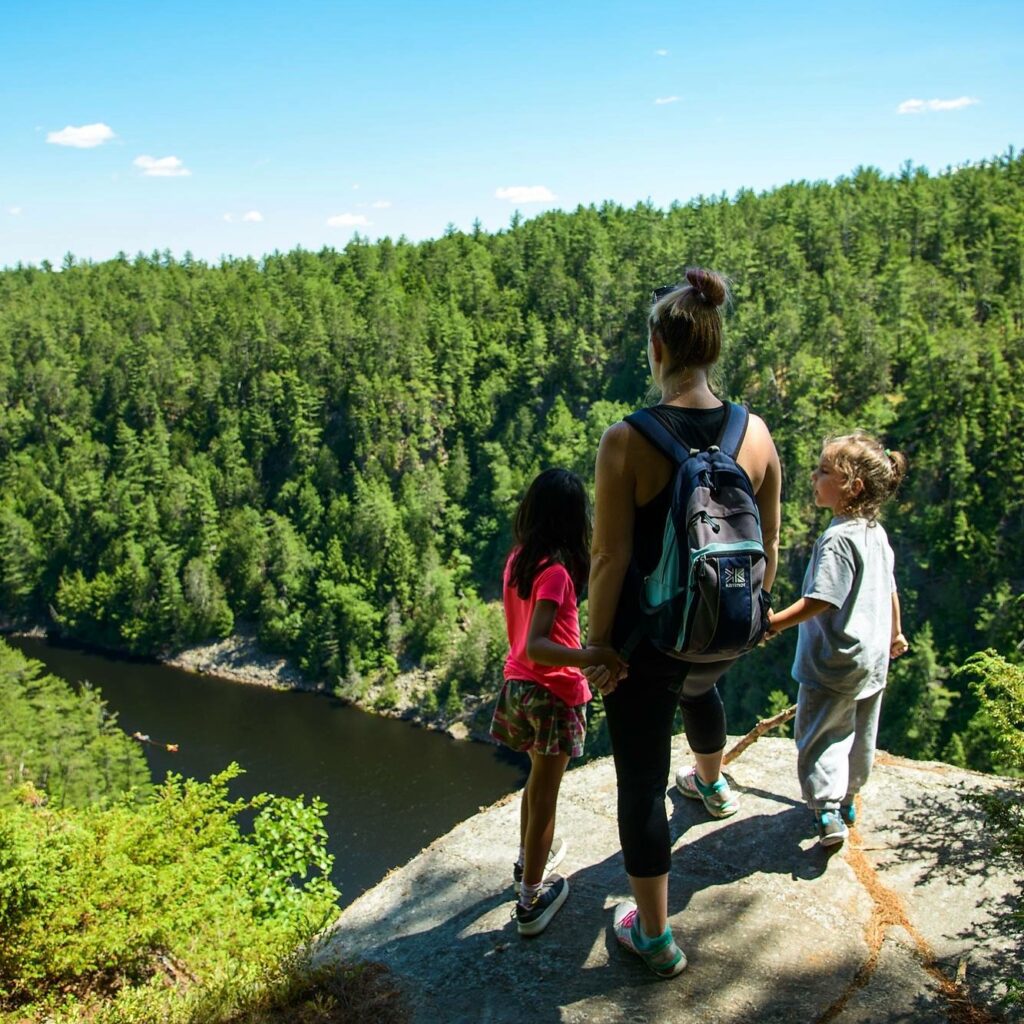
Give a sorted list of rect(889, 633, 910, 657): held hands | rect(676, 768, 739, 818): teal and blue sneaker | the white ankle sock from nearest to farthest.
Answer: the white ankle sock < rect(889, 633, 910, 657): held hands < rect(676, 768, 739, 818): teal and blue sneaker

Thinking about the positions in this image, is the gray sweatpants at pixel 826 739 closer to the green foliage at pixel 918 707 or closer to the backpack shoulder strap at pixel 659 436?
the backpack shoulder strap at pixel 659 436

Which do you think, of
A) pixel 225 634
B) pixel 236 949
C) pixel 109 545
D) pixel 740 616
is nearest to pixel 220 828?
pixel 236 949

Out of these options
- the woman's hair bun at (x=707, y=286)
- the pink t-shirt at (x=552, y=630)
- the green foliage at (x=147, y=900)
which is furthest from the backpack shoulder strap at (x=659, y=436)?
the green foliage at (x=147, y=900)

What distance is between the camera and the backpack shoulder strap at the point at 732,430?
9.50 ft

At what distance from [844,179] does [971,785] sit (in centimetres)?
9234

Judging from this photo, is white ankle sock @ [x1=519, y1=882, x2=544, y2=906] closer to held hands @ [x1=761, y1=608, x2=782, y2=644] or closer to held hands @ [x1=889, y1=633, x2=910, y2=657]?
held hands @ [x1=761, y1=608, x2=782, y2=644]

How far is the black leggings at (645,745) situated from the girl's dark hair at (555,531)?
1.54 feet

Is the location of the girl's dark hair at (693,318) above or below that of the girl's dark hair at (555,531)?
above

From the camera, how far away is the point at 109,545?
6800cm

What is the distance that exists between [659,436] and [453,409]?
226 ft

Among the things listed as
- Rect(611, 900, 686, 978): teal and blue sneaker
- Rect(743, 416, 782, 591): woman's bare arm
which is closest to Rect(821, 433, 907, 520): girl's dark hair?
Rect(743, 416, 782, 591): woman's bare arm

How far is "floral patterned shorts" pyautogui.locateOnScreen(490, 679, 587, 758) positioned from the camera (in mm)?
3365

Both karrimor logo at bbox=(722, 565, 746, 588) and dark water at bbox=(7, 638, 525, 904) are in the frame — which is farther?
dark water at bbox=(7, 638, 525, 904)

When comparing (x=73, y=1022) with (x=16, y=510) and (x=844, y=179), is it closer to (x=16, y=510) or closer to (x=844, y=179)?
(x=16, y=510)
